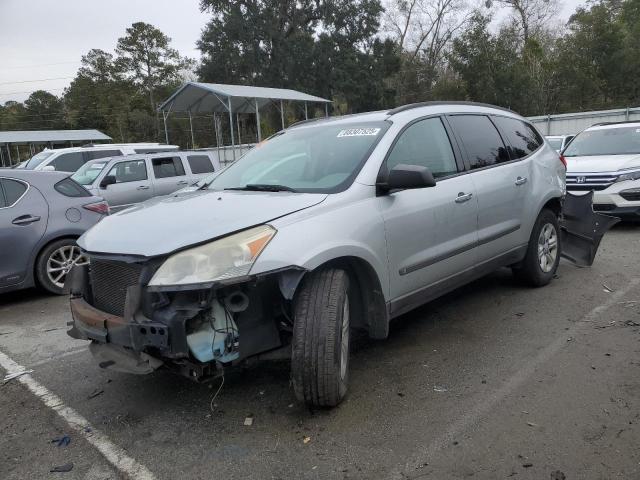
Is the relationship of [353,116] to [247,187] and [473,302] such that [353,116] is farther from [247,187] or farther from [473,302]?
[473,302]

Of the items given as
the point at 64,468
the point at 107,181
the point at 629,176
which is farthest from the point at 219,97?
the point at 64,468

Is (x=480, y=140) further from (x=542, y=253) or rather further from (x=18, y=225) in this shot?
(x=18, y=225)

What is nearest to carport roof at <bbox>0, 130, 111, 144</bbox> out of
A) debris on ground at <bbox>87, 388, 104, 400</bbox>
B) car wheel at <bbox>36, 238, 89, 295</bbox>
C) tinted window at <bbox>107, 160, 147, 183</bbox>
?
tinted window at <bbox>107, 160, 147, 183</bbox>

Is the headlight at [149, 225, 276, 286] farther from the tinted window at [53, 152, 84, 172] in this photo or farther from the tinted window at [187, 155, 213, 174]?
the tinted window at [53, 152, 84, 172]

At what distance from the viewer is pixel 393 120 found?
396 centimetres

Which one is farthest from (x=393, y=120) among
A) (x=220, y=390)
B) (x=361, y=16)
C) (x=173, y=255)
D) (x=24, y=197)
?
(x=361, y=16)

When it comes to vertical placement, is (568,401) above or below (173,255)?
below

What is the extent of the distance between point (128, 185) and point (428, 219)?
9.11 m

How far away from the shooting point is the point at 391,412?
10.3 feet

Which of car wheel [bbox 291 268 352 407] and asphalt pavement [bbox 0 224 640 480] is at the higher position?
car wheel [bbox 291 268 352 407]

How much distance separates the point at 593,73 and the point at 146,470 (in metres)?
37.6

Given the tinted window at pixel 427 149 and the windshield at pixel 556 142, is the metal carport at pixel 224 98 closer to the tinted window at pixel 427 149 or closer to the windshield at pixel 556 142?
the windshield at pixel 556 142

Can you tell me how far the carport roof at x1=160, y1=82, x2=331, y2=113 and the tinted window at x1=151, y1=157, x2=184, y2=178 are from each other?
8.05 metres

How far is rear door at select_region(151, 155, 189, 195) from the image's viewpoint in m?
11.9
